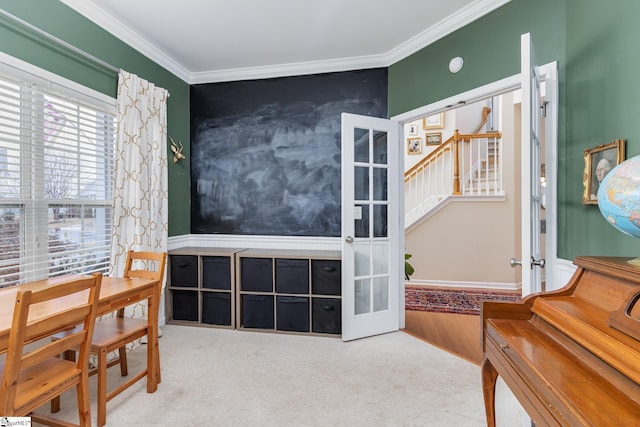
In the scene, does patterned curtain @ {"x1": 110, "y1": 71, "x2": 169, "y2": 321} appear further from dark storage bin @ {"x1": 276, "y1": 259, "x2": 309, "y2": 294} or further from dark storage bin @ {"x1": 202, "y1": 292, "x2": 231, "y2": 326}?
dark storage bin @ {"x1": 276, "y1": 259, "x2": 309, "y2": 294}

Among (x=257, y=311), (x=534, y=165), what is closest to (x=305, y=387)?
(x=257, y=311)

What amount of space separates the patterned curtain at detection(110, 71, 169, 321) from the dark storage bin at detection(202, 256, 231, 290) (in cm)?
44

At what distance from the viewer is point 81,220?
2.47 m

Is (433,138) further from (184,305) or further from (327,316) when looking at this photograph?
(184,305)

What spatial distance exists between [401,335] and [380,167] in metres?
1.62

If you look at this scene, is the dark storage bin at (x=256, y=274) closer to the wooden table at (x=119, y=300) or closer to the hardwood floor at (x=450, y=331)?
the wooden table at (x=119, y=300)

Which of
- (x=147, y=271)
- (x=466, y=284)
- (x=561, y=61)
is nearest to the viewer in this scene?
(x=561, y=61)

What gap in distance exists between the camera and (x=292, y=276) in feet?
10.1

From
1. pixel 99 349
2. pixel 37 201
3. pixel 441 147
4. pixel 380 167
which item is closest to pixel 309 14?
pixel 380 167

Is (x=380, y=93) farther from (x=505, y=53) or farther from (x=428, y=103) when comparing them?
(x=505, y=53)

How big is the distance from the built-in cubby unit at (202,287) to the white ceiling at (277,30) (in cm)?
198

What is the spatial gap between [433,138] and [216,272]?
4.94m

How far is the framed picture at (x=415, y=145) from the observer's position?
635 centimetres

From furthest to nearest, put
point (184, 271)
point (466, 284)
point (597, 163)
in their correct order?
point (466, 284) < point (184, 271) < point (597, 163)
